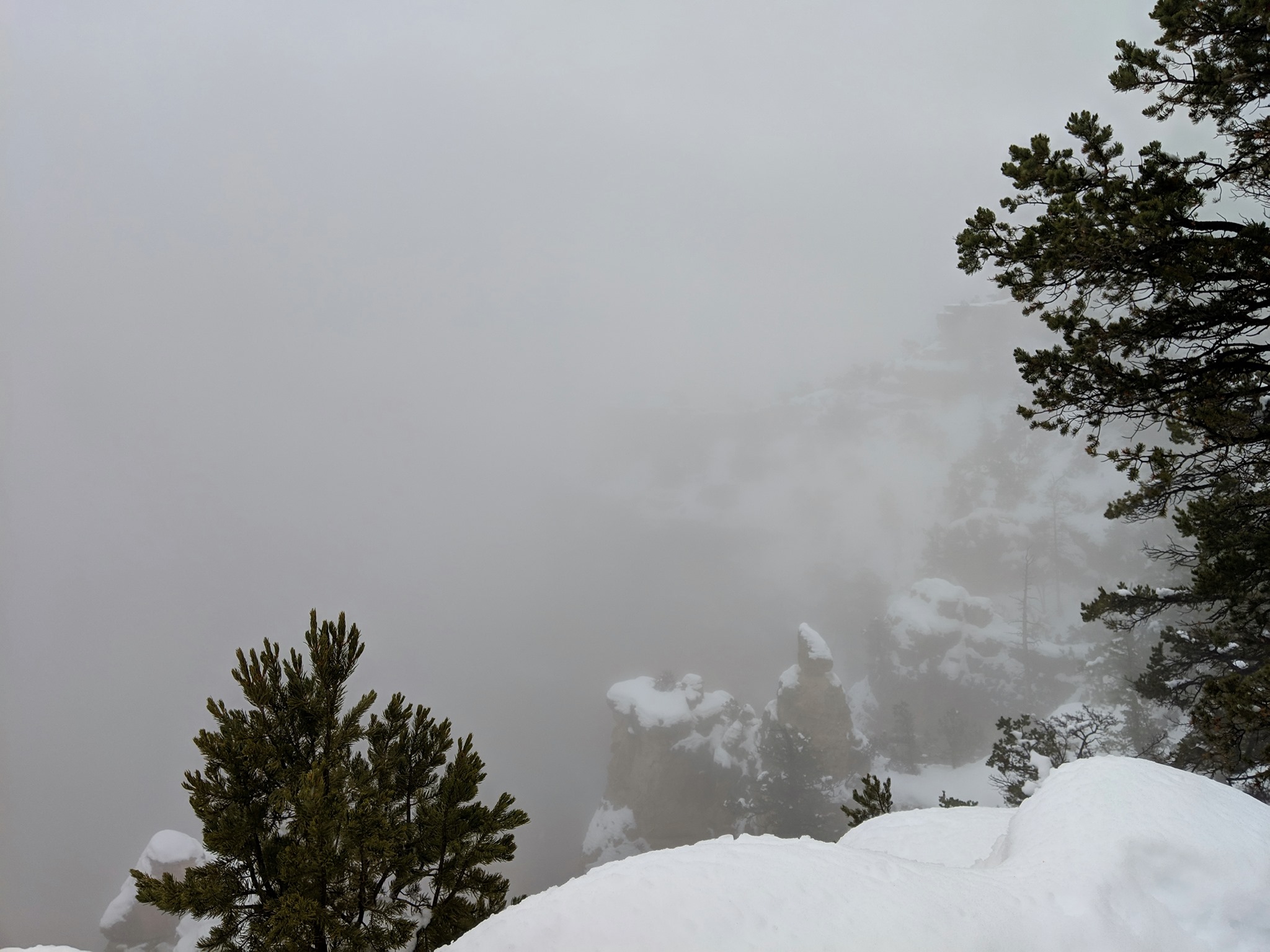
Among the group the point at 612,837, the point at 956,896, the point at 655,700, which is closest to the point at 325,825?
the point at 956,896

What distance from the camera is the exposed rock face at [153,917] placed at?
26.4 meters

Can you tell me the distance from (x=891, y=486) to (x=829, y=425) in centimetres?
2143

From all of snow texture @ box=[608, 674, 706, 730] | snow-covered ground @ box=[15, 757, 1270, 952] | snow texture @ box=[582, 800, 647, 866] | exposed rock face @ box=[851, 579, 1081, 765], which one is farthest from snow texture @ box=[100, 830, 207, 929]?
exposed rock face @ box=[851, 579, 1081, 765]

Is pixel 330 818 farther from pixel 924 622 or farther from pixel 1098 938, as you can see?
pixel 924 622

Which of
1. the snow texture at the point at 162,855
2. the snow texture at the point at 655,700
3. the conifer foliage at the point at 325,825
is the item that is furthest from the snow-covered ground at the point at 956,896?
the snow texture at the point at 655,700

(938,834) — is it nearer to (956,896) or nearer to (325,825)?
(956,896)

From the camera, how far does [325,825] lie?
11.6ft

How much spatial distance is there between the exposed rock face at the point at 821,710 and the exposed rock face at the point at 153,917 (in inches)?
1381

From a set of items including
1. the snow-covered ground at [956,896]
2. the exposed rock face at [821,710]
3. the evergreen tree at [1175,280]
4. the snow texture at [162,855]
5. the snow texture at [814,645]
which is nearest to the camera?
the snow-covered ground at [956,896]

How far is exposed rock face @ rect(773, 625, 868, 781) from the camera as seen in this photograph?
126 feet

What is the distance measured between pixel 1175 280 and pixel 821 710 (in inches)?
1568

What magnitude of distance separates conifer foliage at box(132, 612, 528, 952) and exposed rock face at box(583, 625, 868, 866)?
36.3 m

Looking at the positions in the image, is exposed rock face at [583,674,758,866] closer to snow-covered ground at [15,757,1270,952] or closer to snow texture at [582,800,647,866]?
snow texture at [582,800,647,866]

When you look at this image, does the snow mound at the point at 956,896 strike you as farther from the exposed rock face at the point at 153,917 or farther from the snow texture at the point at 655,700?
the snow texture at the point at 655,700
